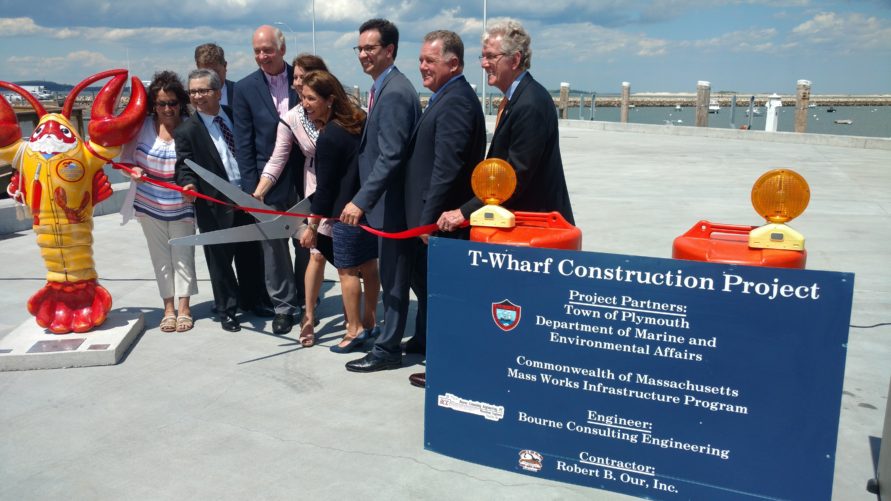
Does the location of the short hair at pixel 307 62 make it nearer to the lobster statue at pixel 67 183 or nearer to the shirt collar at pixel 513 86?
the lobster statue at pixel 67 183

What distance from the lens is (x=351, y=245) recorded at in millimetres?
4191

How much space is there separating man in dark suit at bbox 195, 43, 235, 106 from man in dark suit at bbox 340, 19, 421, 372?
1.71 metres

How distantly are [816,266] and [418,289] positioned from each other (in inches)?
152

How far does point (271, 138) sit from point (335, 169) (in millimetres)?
852

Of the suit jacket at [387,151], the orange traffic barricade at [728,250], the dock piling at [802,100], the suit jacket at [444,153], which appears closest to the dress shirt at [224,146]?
the suit jacket at [387,151]

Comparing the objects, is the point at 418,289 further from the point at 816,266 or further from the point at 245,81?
the point at 816,266

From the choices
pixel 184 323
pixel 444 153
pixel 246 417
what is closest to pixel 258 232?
pixel 184 323

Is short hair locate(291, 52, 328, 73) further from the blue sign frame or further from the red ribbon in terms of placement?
the blue sign frame

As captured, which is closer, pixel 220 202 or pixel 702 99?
pixel 220 202

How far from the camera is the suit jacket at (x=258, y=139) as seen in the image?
473 centimetres

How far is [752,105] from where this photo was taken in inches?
862

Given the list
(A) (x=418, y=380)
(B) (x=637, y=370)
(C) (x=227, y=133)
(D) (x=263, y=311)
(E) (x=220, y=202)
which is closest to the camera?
(B) (x=637, y=370)

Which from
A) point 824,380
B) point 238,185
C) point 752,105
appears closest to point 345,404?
point 238,185

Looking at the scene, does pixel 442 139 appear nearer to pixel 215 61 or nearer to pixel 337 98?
pixel 337 98
